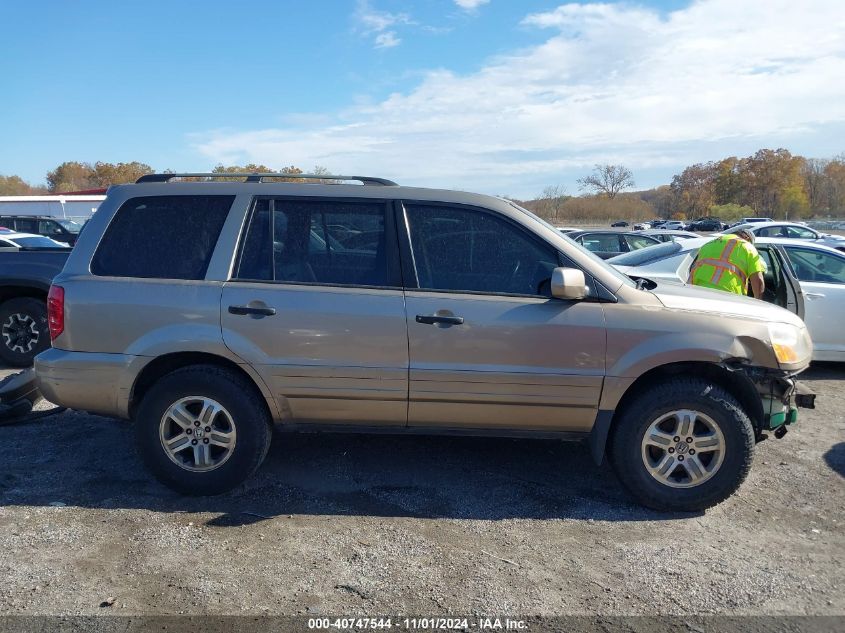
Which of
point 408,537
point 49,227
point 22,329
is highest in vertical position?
point 49,227

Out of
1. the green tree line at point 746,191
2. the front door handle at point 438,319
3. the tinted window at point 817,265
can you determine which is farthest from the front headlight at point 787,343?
the green tree line at point 746,191

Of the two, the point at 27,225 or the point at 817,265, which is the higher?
the point at 27,225

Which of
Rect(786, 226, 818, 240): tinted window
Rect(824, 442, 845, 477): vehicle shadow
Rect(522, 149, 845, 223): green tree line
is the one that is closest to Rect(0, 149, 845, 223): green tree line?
Rect(522, 149, 845, 223): green tree line

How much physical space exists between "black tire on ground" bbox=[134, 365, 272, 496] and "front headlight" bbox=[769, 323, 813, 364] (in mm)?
3154

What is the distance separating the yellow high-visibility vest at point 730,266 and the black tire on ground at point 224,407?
4305mm

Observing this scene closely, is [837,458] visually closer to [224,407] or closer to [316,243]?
Answer: [316,243]

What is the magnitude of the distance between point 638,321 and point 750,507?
4.65ft

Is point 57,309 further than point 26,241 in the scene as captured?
No

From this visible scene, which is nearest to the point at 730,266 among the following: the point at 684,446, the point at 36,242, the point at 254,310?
the point at 684,446

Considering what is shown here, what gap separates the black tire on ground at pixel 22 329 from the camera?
23.8 feet

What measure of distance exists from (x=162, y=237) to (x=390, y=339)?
161 centimetres

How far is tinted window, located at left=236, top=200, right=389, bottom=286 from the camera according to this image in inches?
157

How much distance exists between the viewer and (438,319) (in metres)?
3.81

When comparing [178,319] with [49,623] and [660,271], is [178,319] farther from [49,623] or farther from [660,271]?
[660,271]
